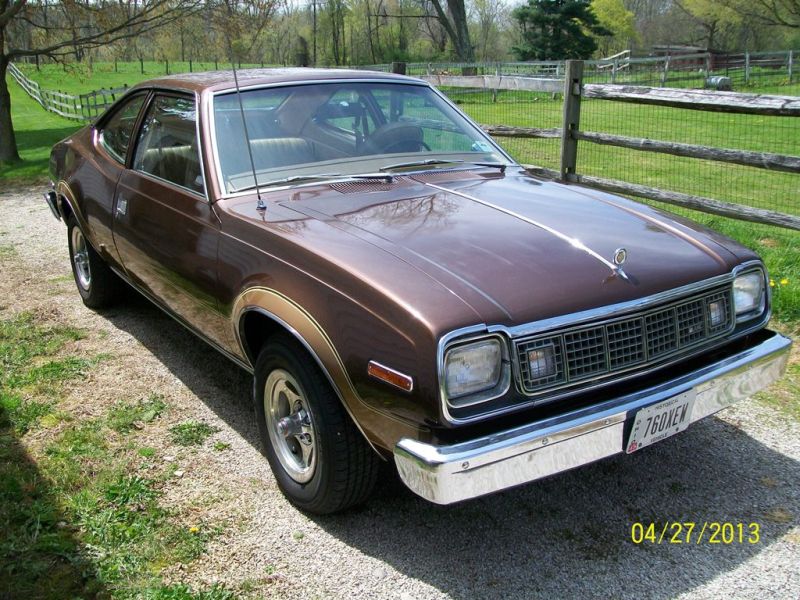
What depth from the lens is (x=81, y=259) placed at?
18.9ft

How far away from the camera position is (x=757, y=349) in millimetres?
3100

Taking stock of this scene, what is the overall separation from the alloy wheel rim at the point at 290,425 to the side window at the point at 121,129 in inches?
87.4

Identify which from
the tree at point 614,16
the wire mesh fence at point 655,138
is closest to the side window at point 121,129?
the wire mesh fence at point 655,138

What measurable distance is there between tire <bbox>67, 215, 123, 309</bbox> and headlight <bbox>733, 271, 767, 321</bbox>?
13.8 ft

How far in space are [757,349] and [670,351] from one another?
0.52 m

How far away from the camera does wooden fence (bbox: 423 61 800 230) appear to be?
18.1 feet

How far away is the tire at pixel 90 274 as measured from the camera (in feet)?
17.9

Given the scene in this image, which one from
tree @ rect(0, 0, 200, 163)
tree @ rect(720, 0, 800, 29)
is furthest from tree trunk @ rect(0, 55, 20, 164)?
tree @ rect(720, 0, 800, 29)

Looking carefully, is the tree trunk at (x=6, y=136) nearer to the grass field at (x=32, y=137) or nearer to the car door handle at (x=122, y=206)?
the grass field at (x=32, y=137)

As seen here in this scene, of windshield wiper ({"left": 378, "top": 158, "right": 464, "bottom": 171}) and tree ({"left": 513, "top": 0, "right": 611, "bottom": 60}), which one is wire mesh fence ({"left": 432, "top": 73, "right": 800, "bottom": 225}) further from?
tree ({"left": 513, "top": 0, "right": 611, "bottom": 60})

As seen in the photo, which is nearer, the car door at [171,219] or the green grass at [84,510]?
the green grass at [84,510]

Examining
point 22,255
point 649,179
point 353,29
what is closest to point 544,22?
point 353,29

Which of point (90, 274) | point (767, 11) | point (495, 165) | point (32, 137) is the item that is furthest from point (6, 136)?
point (767, 11)
